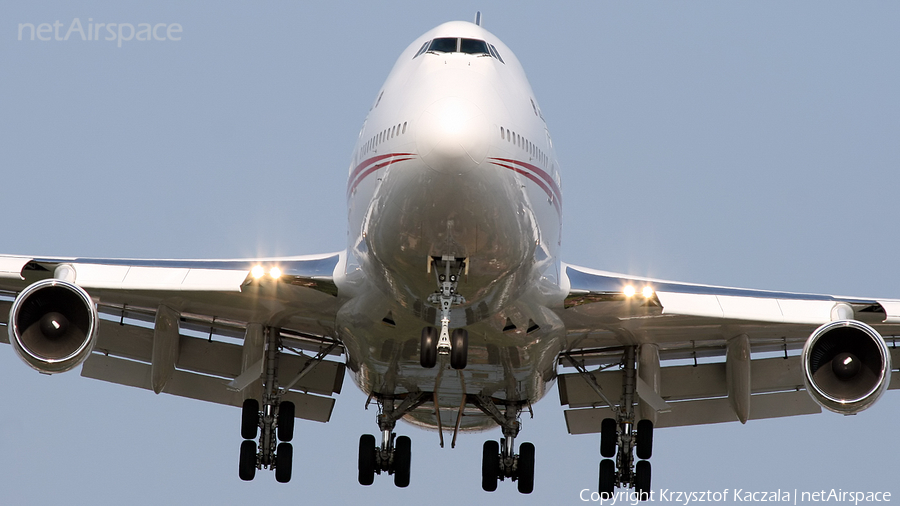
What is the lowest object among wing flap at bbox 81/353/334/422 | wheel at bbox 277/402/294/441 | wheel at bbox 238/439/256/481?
wheel at bbox 238/439/256/481

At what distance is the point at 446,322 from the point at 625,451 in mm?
8103

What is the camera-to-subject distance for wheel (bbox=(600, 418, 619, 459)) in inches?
963

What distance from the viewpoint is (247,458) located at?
23766 millimetres

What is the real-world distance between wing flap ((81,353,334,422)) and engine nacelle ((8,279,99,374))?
525 cm

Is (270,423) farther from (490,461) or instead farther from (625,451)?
(625,451)

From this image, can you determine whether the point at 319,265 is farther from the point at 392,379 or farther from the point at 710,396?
the point at 710,396

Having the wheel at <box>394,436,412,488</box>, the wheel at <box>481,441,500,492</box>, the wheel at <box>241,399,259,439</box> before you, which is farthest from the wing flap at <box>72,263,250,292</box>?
the wheel at <box>481,441,500,492</box>

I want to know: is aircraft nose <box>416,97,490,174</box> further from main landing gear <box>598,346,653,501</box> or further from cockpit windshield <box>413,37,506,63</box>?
main landing gear <box>598,346,653,501</box>

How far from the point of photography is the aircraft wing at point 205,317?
20.8 meters

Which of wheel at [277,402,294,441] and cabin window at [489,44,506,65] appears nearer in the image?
cabin window at [489,44,506,65]

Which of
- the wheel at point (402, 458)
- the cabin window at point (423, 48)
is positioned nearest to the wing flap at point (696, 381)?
the wheel at point (402, 458)

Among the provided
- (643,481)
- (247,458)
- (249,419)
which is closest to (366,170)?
(249,419)

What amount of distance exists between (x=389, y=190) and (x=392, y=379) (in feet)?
22.3

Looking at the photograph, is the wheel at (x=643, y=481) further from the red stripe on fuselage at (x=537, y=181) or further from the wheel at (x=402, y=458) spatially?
the red stripe on fuselage at (x=537, y=181)
